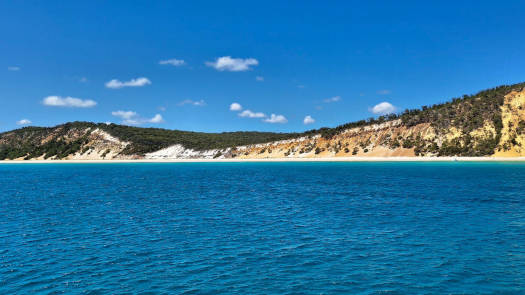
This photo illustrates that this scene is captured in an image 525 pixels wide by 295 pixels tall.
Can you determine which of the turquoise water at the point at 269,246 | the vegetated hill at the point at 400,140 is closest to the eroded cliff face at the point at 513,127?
the vegetated hill at the point at 400,140

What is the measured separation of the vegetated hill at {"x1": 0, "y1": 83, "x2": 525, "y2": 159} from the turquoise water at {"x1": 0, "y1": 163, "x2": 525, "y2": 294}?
80.5m

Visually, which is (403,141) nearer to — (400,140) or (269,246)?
(400,140)

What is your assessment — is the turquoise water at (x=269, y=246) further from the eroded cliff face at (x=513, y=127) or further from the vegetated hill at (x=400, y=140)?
the vegetated hill at (x=400, y=140)

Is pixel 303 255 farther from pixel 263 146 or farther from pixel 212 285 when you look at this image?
pixel 263 146

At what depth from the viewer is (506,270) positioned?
52.0 feet

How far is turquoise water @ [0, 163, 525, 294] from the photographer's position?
592 inches

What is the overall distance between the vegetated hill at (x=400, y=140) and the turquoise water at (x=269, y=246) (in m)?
80.5

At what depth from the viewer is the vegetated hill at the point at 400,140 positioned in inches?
4227

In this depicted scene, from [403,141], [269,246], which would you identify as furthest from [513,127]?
[269,246]

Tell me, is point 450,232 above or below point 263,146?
below

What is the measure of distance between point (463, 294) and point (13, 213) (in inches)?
1298

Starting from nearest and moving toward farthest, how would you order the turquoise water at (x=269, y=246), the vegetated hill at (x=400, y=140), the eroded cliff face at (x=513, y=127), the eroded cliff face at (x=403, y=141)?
the turquoise water at (x=269, y=246)
the eroded cliff face at (x=513, y=127)
the eroded cliff face at (x=403, y=141)
the vegetated hill at (x=400, y=140)

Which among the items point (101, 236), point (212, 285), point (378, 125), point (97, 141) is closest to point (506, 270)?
point (212, 285)

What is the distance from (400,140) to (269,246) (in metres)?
114
